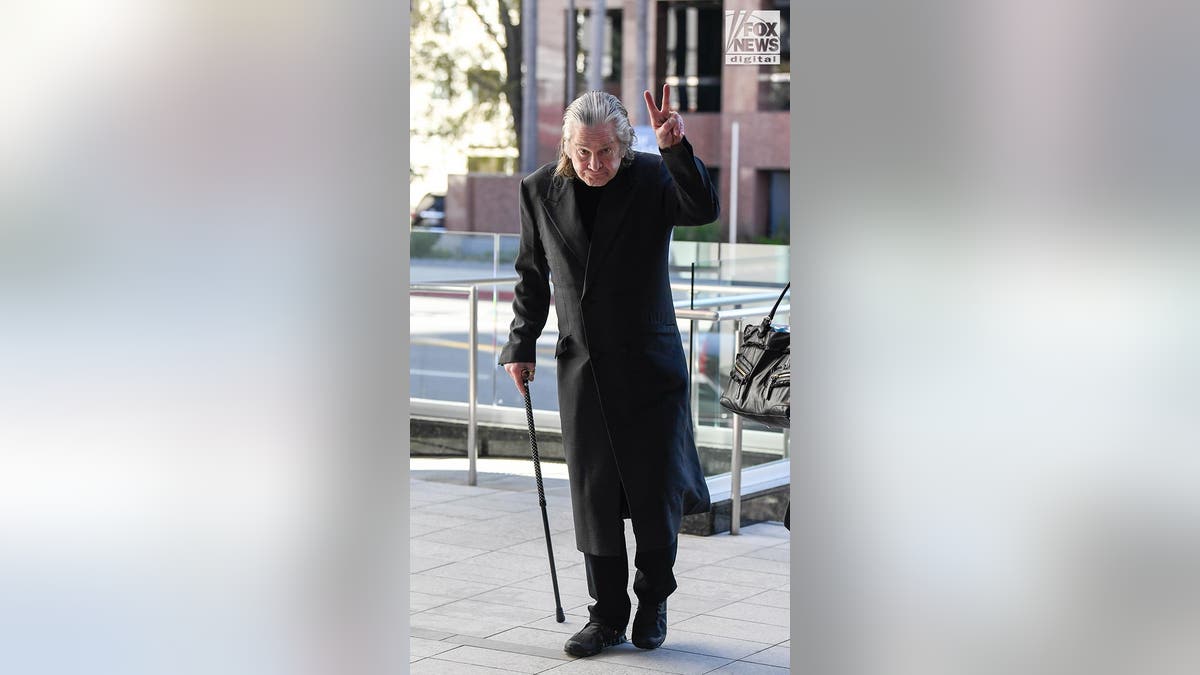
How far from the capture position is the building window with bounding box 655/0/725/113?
2772 cm

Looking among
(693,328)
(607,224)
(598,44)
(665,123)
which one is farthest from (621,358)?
(598,44)

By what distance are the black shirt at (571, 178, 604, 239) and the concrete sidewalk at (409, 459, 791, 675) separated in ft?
4.27

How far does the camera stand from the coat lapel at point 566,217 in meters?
4.80

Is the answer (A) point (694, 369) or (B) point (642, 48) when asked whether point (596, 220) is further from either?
(B) point (642, 48)

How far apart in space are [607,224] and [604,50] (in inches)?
919

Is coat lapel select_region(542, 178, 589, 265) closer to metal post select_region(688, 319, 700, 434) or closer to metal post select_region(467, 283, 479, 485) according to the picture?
metal post select_region(688, 319, 700, 434)

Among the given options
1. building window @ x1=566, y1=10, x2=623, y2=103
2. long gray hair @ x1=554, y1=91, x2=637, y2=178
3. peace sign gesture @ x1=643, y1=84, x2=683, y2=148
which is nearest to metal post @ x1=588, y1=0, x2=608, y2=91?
building window @ x1=566, y1=10, x2=623, y2=103

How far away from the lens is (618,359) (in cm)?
478

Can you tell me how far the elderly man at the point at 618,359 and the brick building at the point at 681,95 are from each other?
71.7ft

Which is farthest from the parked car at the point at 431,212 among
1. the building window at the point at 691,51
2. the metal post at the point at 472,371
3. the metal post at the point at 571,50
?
the metal post at the point at 472,371

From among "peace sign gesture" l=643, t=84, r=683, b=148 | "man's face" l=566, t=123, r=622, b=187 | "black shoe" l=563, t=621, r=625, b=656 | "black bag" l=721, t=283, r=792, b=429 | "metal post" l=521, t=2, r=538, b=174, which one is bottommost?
"black shoe" l=563, t=621, r=625, b=656

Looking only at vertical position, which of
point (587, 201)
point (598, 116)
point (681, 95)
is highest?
point (681, 95)
